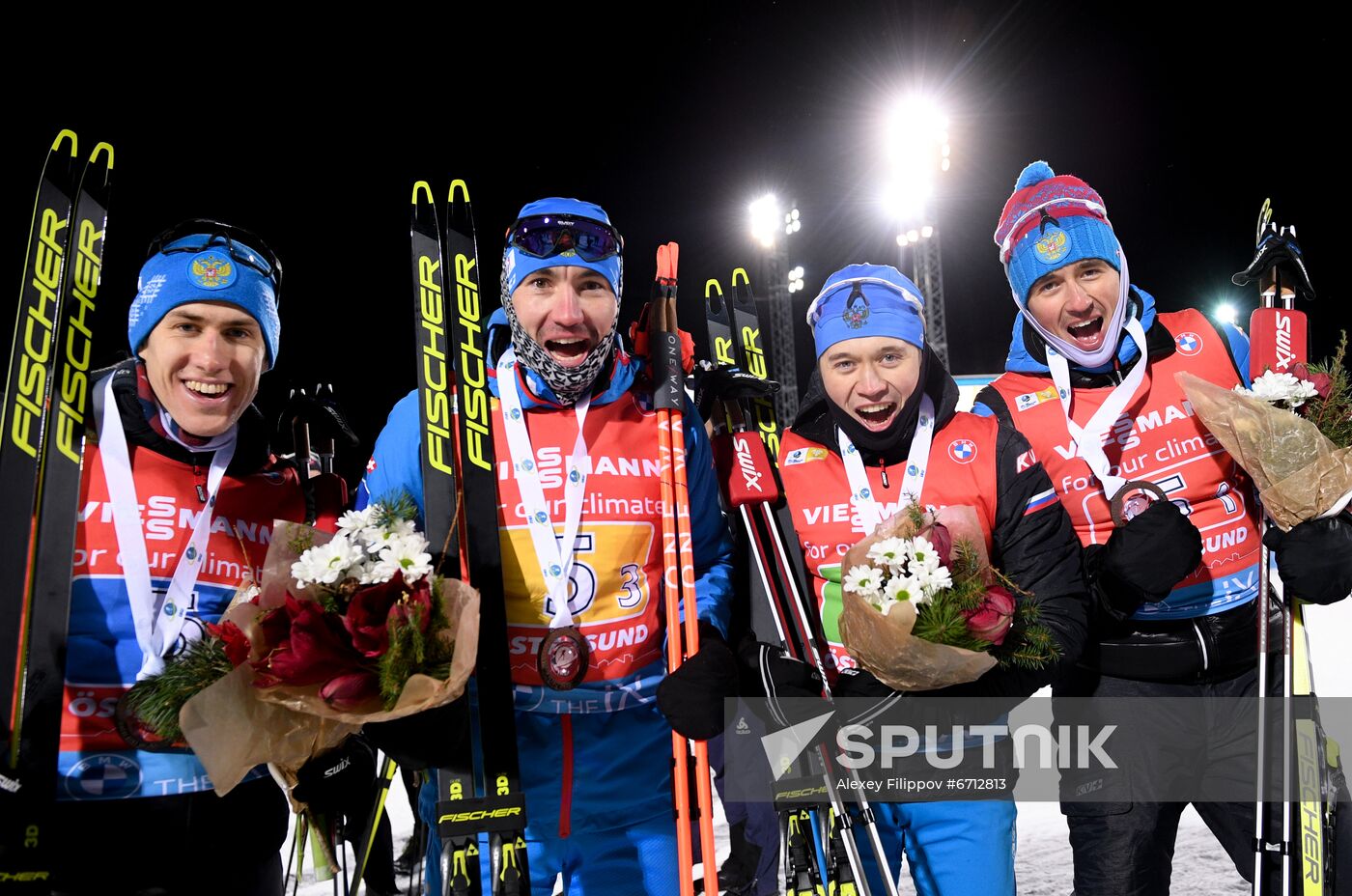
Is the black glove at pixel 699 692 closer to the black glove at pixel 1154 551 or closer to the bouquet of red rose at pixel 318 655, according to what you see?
the bouquet of red rose at pixel 318 655

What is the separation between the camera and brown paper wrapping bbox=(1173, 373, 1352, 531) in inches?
99.8

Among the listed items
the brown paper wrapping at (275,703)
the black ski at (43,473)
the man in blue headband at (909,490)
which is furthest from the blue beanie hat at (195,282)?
the man in blue headband at (909,490)

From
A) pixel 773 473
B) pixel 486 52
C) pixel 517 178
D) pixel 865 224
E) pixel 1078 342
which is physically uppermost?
→ pixel 865 224

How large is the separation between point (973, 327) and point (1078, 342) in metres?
19.3

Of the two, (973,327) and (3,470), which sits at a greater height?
(973,327)

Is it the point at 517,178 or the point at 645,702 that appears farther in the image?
the point at 517,178

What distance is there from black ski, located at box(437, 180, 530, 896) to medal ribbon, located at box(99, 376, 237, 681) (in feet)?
2.36

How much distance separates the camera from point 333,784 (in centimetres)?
227

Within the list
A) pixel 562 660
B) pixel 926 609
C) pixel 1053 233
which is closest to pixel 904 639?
pixel 926 609

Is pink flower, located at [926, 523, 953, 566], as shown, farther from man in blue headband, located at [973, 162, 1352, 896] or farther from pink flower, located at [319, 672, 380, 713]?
pink flower, located at [319, 672, 380, 713]

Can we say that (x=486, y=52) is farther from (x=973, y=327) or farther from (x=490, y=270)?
(x=973, y=327)

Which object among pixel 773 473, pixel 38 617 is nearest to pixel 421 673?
pixel 38 617

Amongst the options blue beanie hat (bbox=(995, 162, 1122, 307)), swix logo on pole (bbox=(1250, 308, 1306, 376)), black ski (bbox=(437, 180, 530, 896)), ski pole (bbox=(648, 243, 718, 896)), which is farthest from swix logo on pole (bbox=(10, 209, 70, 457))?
swix logo on pole (bbox=(1250, 308, 1306, 376))

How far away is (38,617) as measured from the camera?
2.29 metres
